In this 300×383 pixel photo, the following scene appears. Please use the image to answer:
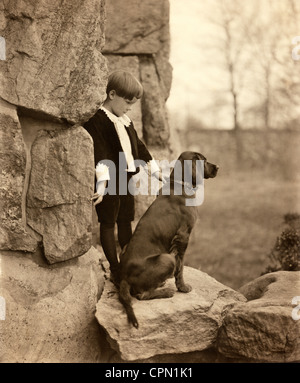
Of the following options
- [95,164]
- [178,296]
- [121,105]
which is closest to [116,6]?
[121,105]

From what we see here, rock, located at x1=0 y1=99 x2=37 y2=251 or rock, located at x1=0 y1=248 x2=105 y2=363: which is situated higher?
rock, located at x1=0 y1=99 x2=37 y2=251

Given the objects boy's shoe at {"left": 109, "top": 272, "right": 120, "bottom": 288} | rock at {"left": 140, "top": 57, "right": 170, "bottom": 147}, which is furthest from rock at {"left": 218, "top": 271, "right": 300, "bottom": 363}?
rock at {"left": 140, "top": 57, "right": 170, "bottom": 147}

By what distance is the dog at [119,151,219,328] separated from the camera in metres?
3.05

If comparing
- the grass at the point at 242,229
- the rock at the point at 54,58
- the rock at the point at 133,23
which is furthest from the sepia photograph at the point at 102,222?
the grass at the point at 242,229

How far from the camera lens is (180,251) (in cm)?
316

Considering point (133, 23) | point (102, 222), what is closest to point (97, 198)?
point (102, 222)

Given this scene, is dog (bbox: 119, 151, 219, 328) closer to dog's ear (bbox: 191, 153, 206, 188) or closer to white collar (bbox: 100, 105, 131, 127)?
dog's ear (bbox: 191, 153, 206, 188)

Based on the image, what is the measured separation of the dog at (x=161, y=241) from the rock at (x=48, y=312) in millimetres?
252

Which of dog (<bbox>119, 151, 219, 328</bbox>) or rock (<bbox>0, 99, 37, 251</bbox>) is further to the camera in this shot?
dog (<bbox>119, 151, 219, 328</bbox>)

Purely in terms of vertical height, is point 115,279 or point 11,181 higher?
point 11,181

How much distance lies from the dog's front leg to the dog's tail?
13.8 inches

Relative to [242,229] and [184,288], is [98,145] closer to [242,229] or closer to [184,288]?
[184,288]

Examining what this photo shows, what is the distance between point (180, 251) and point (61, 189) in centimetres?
80
